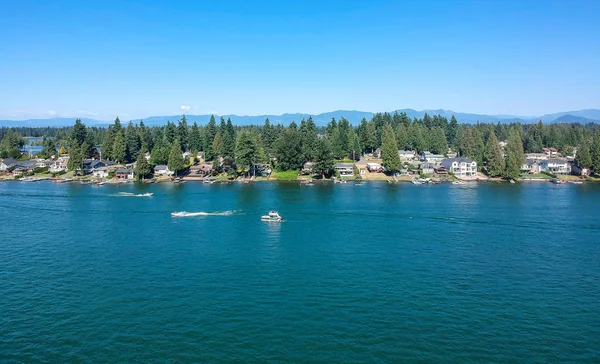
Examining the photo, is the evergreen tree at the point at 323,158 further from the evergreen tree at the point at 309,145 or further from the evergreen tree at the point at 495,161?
the evergreen tree at the point at 495,161

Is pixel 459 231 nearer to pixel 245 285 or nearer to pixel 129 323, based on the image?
pixel 245 285

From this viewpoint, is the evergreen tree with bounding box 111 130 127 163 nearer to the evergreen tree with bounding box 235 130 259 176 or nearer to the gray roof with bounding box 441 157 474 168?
the evergreen tree with bounding box 235 130 259 176

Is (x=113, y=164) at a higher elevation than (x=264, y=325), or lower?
higher

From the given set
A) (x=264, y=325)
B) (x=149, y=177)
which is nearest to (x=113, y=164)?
(x=149, y=177)

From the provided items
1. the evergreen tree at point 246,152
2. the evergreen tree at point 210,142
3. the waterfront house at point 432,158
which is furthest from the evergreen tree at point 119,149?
the waterfront house at point 432,158

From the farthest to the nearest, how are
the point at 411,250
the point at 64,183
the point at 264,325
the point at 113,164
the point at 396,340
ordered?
the point at 113,164 < the point at 64,183 < the point at 411,250 < the point at 264,325 < the point at 396,340

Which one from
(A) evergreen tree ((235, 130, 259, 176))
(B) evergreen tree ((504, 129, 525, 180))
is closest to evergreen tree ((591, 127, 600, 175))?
(B) evergreen tree ((504, 129, 525, 180))
